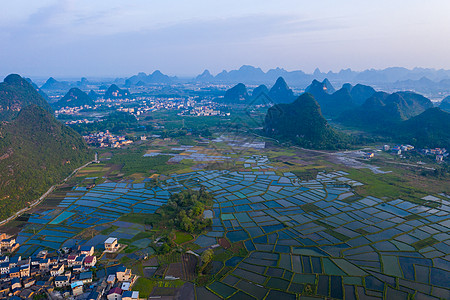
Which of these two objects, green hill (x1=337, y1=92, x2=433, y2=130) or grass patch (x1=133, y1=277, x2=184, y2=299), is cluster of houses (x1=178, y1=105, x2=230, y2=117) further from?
grass patch (x1=133, y1=277, x2=184, y2=299)

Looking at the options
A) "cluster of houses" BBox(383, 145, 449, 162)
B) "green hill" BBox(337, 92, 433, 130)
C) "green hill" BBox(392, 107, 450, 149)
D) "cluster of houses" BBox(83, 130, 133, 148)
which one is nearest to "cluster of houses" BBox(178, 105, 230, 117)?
"cluster of houses" BBox(83, 130, 133, 148)

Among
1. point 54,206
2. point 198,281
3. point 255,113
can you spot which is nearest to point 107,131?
point 54,206

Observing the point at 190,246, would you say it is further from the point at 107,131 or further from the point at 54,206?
the point at 107,131

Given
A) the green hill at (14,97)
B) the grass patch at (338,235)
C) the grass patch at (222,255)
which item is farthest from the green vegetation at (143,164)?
the green hill at (14,97)

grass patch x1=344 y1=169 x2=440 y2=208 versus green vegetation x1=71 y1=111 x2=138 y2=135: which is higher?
green vegetation x1=71 y1=111 x2=138 y2=135

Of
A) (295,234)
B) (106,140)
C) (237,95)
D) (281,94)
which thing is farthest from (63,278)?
(281,94)

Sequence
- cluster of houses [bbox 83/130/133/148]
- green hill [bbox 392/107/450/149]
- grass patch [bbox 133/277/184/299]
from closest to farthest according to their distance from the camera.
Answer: grass patch [bbox 133/277/184/299]
green hill [bbox 392/107/450/149]
cluster of houses [bbox 83/130/133/148]
